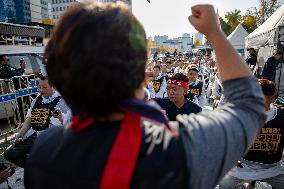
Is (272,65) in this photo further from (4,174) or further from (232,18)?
(232,18)

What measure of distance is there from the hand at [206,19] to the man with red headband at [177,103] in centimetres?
333

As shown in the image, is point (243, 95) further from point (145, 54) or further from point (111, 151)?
point (111, 151)

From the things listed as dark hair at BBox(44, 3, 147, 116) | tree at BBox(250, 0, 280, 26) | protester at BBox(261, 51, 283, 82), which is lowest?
protester at BBox(261, 51, 283, 82)

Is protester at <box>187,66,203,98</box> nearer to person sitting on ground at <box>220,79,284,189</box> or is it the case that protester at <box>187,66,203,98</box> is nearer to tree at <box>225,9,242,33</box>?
person sitting on ground at <box>220,79,284,189</box>

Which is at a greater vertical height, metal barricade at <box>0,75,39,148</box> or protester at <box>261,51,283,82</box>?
protester at <box>261,51,283,82</box>

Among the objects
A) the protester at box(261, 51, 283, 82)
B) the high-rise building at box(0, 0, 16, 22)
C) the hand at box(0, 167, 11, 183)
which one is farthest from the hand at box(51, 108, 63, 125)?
the high-rise building at box(0, 0, 16, 22)

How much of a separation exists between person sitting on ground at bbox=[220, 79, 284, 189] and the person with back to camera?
2669mm

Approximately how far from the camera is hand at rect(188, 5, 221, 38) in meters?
1.06

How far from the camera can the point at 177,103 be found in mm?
4629

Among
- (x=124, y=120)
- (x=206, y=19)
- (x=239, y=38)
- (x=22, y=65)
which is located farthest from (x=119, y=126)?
(x=239, y=38)

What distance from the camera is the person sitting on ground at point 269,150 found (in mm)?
3473

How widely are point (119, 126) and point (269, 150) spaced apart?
3026 millimetres

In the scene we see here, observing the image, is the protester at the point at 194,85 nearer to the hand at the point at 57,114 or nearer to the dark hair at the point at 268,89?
the hand at the point at 57,114

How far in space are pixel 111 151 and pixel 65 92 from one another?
0.76 ft
